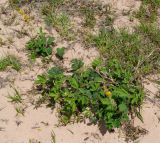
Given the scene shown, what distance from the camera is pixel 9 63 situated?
4594mm

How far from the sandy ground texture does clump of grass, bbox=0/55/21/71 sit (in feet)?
0.18

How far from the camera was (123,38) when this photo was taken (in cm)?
474

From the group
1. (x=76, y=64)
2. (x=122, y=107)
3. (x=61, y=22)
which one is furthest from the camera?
(x=61, y=22)

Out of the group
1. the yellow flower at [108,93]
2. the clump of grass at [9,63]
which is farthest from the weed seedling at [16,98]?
the yellow flower at [108,93]

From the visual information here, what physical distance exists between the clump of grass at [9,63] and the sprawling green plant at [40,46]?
0.69ft

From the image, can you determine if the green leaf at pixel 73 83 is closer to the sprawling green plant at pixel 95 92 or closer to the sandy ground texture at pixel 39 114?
the sprawling green plant at pixel 95 92

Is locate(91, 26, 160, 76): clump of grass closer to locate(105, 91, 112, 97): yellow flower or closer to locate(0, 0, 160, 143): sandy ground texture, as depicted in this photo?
locate(0, 0, 160, 143): sandy ground texture

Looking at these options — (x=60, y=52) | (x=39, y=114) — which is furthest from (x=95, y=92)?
(x=60, y=52)

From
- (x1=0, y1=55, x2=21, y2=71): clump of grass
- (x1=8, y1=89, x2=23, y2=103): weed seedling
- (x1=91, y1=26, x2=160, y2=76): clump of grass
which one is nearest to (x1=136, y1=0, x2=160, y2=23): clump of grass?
(x1=91, y1=26, x2=160, y2=76): clump of grass

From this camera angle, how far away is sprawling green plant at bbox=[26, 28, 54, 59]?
4605 millimetres

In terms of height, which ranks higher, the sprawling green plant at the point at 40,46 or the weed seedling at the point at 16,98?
the sprawling green plant at the point at 40,46

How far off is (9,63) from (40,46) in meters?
0.43

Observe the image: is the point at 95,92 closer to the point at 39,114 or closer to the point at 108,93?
the point at 108,93

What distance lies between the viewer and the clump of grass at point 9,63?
4.54 m
